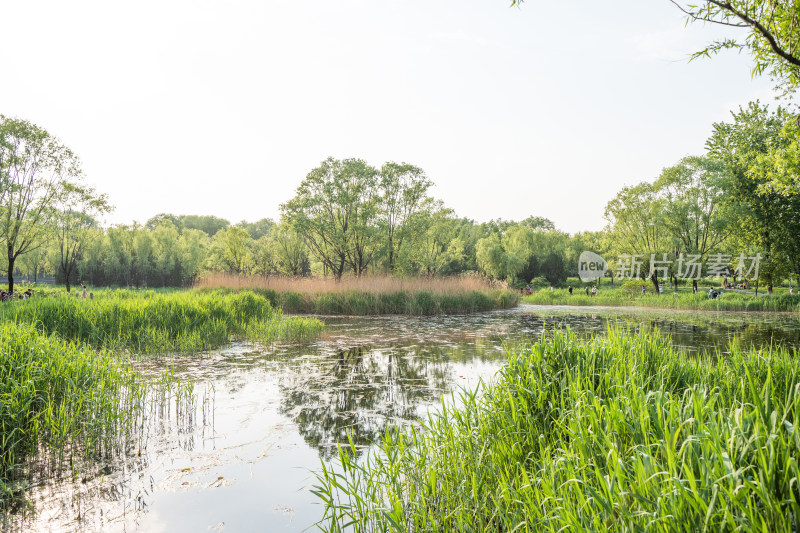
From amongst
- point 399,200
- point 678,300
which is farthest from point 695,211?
point 399,200

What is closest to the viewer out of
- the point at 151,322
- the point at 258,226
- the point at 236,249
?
the point at 151,322

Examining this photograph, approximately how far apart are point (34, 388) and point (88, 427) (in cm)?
71

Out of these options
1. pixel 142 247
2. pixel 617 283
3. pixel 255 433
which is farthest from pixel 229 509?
pixel 617 283

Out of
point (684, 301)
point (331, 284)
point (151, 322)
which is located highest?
point (331, 284)

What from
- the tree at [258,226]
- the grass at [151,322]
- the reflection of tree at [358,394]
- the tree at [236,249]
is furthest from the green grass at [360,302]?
the tree at [258,226]

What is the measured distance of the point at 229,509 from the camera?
3529 millimetres

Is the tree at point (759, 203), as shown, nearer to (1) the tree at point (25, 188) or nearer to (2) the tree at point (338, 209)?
(2) the tree at point (338, 209)

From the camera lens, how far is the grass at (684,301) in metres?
23.9

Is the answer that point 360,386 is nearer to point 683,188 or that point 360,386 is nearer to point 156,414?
point 156,414

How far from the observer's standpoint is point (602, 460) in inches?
107

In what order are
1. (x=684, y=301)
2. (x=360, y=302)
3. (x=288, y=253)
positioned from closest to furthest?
1. (x=360, y=302)
2. (x=684, y=301)
3. (x=288, y=253)

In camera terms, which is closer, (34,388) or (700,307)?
(34,388)

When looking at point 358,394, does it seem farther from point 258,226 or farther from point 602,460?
point 258,226

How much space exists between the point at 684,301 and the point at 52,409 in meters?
31.1
